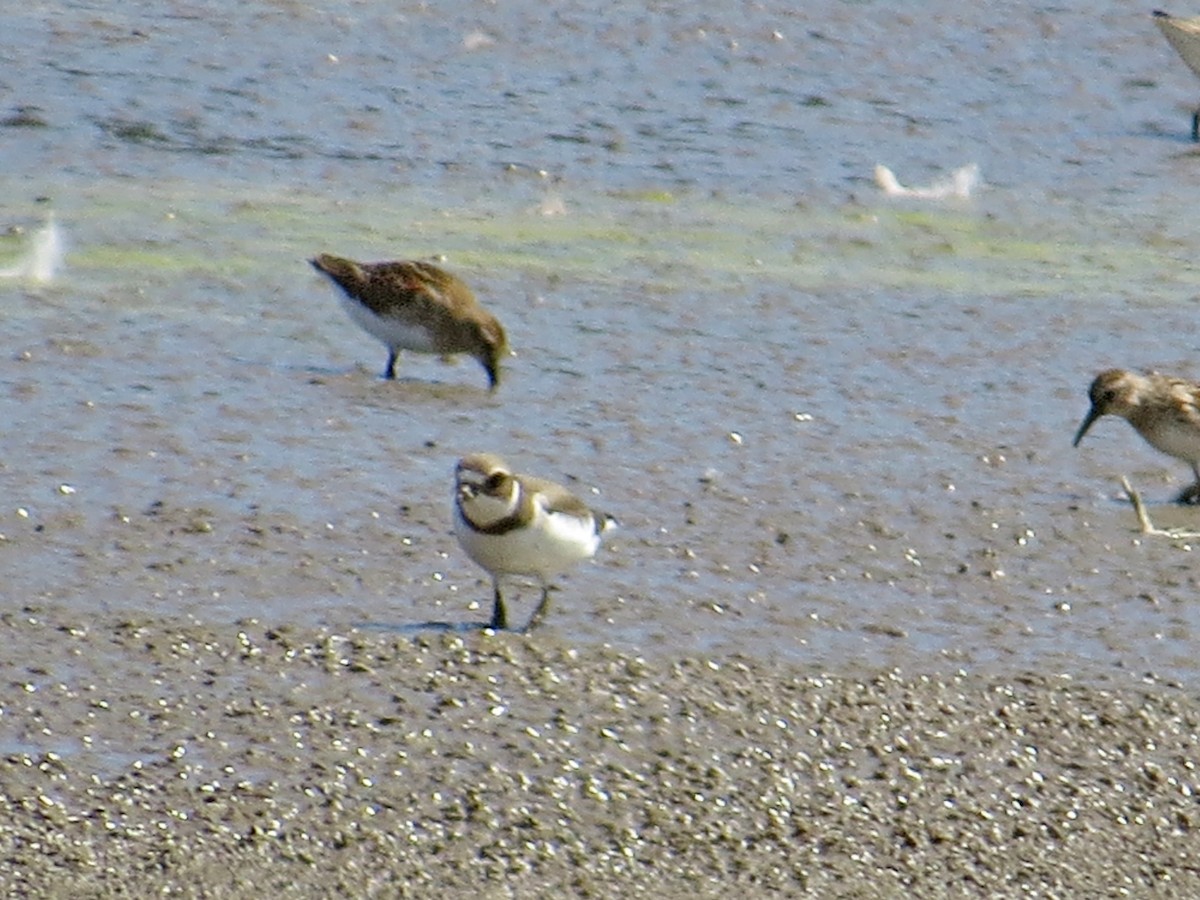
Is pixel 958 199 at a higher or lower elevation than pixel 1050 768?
lower

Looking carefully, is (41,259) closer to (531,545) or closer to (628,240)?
(628,240)

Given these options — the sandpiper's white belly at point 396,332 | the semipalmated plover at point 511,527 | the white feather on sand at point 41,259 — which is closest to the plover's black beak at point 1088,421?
the sandpiper's white belly at point 396,332

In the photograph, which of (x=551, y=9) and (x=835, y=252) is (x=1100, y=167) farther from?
(x=551, y=9)

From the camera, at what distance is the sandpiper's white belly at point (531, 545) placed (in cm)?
768

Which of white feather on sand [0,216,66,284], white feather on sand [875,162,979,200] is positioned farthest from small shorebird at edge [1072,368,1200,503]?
white feather on sand [0,216,66,284]

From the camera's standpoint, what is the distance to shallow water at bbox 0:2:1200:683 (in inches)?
332

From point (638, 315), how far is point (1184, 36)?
737 centimetres

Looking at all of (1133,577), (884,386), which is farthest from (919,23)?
(1133,577)

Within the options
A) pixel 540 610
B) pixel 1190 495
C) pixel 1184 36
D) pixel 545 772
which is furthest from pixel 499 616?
pixel 1184 36

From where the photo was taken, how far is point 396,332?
11344 mm

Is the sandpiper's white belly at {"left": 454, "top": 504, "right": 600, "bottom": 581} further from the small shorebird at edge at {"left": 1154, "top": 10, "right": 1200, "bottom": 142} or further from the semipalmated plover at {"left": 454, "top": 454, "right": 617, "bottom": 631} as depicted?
the small shorebird at edge at {"left": 1154, "top": 10, "right": 1200, "bottom": 142}

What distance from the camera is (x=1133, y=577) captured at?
8938 mm

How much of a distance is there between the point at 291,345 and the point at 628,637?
4.06 meters

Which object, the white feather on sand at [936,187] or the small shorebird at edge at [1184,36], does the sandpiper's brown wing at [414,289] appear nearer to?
the white feather on sand at [936,187]
